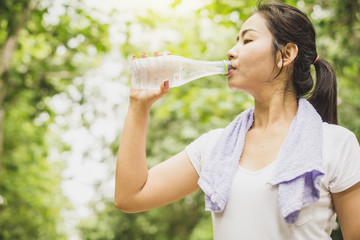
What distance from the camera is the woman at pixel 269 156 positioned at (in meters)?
1.33

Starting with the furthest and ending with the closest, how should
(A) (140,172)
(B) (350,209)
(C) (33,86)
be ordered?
(C) (33,86)
(A) (140,172)
(B) (350,209)

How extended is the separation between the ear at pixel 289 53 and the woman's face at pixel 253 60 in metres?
0.05

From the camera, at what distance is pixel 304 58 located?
1646mm

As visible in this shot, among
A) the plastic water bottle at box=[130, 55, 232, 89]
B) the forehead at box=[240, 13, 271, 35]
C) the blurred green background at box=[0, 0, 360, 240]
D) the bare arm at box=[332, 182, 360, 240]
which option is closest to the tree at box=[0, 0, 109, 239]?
the blurred green background at box=[0, 0, 360, 240]

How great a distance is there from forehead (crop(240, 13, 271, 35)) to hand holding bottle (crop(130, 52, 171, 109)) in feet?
1.18

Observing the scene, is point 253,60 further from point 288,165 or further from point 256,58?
point 288,165

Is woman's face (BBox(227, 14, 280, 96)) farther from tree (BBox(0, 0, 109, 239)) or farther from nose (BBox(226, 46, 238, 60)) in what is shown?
tree (BBox(0, 0, 109, 239))

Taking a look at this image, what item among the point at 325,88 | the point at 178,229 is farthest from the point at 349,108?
the point at 178,229

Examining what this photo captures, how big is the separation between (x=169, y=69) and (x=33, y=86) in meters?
5.72

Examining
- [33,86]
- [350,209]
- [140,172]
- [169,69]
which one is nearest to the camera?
[350,209]

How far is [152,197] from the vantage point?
1.59 meters

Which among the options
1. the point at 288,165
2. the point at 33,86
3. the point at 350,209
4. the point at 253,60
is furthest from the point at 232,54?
the point at 33,86

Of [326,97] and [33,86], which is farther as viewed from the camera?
[33,86]

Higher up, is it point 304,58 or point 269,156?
point 304,58
